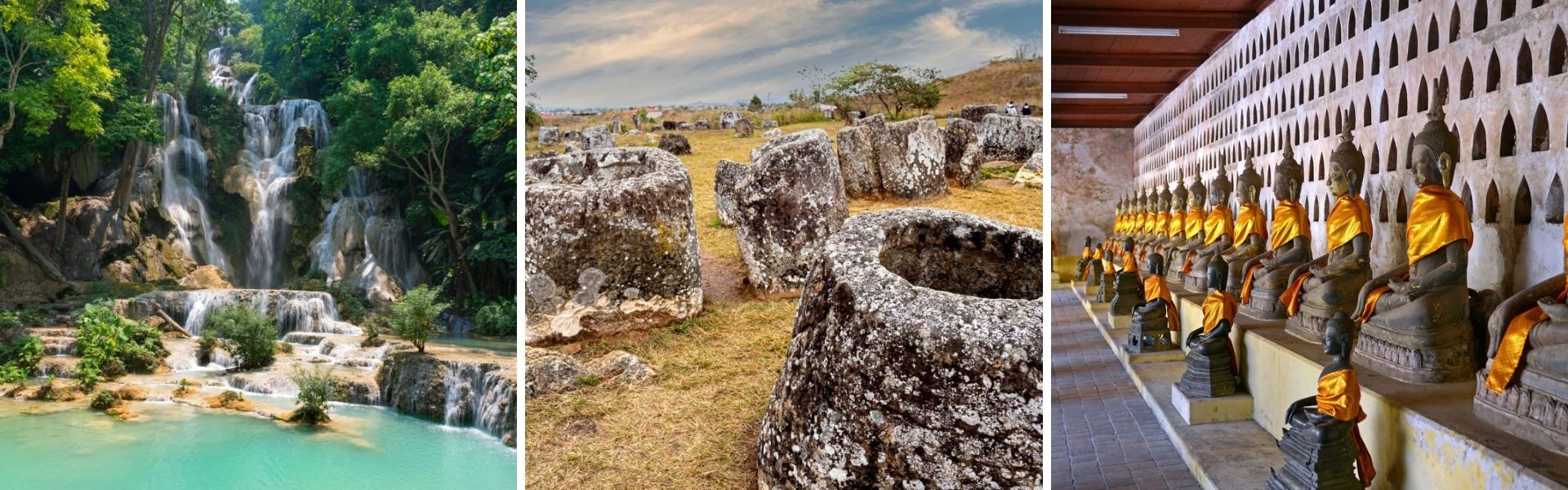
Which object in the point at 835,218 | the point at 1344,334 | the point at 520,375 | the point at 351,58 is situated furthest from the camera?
the point at 351,58

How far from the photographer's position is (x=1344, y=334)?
355cm

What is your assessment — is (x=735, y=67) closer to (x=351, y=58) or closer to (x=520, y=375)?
(x=520, y=375)

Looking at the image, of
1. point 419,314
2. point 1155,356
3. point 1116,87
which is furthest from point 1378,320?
point 1116,87

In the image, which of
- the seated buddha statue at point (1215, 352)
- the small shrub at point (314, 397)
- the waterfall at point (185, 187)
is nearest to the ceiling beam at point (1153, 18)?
the seated buddha statue at point (1215, 352)

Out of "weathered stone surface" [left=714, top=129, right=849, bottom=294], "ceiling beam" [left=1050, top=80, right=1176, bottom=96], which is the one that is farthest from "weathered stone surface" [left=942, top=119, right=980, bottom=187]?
"ceiling beam" [left=1050, top=80, right=1176, bottom=96]

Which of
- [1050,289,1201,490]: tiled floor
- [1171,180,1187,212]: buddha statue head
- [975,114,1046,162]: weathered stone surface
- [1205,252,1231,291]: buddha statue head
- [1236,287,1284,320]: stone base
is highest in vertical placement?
[975,114,1046,162]: weathered stone surface

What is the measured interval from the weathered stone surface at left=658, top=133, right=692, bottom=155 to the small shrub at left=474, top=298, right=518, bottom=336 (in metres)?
1.60

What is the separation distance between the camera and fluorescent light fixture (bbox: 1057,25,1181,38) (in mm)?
8086

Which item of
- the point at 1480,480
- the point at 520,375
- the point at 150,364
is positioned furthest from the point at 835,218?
the point at 150,364

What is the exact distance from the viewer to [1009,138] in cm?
461

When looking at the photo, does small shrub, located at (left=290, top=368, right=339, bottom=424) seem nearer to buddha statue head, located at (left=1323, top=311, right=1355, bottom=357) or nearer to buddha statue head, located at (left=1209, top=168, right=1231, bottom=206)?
buddha statue head, located at (left=1323, top=311, right=1355, bottom=357)

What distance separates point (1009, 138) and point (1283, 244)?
7.92 feet

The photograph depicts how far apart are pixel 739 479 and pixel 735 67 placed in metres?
2.04

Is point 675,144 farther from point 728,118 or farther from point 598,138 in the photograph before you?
point 728,118
